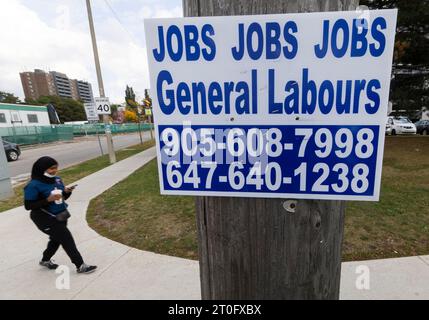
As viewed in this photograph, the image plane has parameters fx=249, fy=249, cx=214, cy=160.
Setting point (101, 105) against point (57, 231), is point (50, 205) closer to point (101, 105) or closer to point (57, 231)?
point (57, 231)

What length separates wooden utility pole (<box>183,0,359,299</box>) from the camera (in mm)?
1111

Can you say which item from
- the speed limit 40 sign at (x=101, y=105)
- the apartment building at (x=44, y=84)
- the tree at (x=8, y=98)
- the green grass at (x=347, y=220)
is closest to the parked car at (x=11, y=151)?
the speed limit 40 sign at (x=101, y=105)

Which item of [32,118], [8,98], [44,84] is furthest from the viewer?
[44,84]

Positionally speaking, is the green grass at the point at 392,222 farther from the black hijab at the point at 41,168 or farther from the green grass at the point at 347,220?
the black hijab at the point at 41,168

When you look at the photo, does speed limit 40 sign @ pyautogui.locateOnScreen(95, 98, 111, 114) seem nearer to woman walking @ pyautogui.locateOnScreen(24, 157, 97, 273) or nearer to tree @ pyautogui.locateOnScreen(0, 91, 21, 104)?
woman walking @ pyautogui.locateOnScreen(24, 157, 97, 273)

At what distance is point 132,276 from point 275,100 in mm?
2665

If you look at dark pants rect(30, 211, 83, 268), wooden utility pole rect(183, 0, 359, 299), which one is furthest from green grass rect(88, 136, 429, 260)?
wooden utility pole rect(183, 0, 359, 299)

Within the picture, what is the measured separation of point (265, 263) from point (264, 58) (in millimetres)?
905

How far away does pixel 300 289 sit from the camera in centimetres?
117

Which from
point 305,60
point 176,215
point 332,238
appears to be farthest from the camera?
point 176,215

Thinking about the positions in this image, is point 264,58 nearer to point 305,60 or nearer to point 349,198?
point 305,60

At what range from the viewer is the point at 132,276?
2.82 m

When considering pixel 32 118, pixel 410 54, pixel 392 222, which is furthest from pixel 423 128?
pixel 32 118

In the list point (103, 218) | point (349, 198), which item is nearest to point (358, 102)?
point (349, 198)
